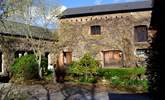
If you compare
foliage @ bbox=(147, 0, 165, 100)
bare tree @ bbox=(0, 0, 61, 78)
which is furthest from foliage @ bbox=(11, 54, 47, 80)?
foliage @ bbox=(147, 0, 165, 100)

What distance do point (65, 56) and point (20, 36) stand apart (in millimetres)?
7964

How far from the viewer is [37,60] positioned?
32.0m

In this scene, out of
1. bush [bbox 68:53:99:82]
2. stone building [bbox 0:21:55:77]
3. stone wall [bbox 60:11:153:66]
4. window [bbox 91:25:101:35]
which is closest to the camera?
bush [bbox 68:53:99:82]

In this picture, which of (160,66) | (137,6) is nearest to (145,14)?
(137,6)

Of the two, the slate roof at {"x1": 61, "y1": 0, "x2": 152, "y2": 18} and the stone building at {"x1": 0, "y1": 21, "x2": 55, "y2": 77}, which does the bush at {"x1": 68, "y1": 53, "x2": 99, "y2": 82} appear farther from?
the slate roof at {"x1": 61, "y1": 0, "x2": 152, "y2": 18}

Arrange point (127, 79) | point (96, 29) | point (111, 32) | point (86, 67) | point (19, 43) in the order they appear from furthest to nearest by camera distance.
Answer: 1. point (96, 29)
2. point (111, 32)
3. point (19, 43)
4. point (86, 67)
5. point (127, 79)

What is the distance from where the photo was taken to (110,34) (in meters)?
38.9

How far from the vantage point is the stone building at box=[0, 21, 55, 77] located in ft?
108

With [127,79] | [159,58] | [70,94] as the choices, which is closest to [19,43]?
[127,79]

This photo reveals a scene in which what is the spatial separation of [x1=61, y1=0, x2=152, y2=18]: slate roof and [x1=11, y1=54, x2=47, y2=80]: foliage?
31.2 ft

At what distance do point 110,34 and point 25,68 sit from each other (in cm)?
1200

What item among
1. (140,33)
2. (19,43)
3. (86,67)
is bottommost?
(86,67)

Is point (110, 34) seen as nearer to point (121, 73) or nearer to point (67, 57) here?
point (67, 57)

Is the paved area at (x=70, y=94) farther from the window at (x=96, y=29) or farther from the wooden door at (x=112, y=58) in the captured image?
the window at (x=96, y=29)
